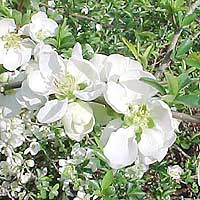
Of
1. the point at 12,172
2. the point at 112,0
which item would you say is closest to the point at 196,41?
the point at 112,0

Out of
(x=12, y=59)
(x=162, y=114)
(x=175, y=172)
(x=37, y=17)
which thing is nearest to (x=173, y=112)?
(x=162, y=114)

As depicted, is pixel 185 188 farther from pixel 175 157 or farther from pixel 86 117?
pixel 86 117

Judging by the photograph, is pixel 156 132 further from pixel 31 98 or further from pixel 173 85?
pixel 31 98

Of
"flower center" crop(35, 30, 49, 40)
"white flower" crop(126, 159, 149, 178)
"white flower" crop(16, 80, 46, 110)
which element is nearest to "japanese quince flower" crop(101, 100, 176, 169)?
"white flower" crop(16, 80, 46, 110)

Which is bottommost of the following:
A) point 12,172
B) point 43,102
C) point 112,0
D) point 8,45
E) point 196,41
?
point 12,172

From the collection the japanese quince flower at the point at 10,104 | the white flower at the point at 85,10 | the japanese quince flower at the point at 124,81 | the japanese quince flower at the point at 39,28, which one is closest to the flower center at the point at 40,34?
the japanese quince flower at the point at 39,28

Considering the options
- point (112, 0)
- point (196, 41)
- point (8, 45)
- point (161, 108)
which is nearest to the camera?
point (161, 108)

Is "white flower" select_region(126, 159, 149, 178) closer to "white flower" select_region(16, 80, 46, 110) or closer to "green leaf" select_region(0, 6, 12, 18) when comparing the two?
"green leaf" select_region(0, 6, 12, 18)
